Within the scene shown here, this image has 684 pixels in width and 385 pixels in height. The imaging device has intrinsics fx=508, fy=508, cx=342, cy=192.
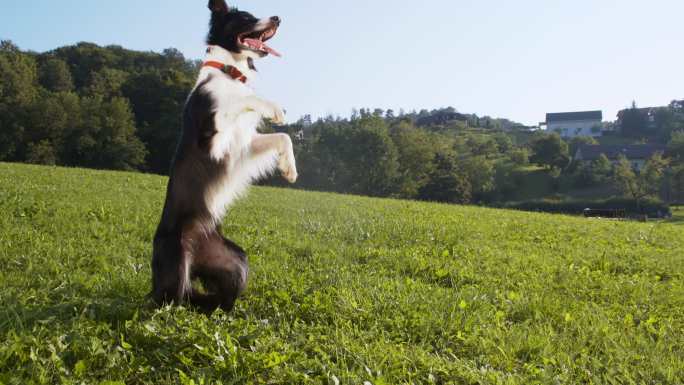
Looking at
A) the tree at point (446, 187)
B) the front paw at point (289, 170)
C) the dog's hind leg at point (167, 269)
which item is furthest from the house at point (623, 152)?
the dog's hind leg at point (167, 269)

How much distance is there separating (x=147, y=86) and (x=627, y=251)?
3668 cm

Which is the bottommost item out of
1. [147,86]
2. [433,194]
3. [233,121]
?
[433,194]

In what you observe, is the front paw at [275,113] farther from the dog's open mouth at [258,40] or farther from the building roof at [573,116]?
the building roof at [573,116]

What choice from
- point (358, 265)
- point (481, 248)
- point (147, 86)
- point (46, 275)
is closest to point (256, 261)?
point (358, 265)

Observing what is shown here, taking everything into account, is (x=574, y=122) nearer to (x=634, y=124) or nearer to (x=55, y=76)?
(x=634, y=124)

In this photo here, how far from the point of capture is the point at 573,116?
13262 centimetres

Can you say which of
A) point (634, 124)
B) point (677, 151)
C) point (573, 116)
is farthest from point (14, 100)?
point (573, 116)

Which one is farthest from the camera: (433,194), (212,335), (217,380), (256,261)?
(433,194)

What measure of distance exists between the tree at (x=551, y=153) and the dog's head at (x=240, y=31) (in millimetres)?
77759

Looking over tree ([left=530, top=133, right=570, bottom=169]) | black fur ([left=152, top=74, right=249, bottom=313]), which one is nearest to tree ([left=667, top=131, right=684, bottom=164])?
tree ([left=530, top=133, right=570, bottom=169])

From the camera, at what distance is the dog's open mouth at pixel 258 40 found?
3498mm

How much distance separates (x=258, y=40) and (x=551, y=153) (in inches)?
3080

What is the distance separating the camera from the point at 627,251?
7961mm

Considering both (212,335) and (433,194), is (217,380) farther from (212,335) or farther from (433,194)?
(433,194)
